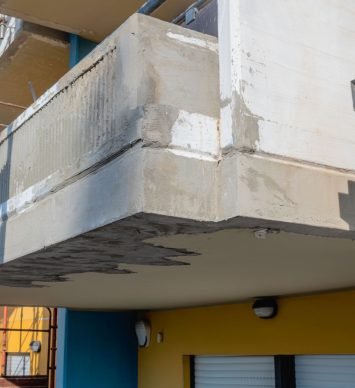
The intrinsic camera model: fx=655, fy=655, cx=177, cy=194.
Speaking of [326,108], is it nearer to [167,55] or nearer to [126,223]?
[167,55]

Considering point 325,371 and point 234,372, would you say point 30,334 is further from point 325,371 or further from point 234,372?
point 325,371

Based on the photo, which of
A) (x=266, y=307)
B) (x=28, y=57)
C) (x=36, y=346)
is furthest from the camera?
(x=36, y=346)

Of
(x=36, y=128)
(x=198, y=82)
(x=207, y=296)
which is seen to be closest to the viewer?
(x=198, y=82)

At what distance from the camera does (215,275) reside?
5.32 metres

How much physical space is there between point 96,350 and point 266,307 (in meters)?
3.16

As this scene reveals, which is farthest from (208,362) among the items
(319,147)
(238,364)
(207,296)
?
(319,147)

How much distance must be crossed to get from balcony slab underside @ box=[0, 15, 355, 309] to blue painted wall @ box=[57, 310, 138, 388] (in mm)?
4244

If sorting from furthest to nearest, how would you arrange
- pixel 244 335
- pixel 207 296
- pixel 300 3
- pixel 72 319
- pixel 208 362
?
pixel 72 319 < pixel 208 362 < pixel 244 335 < pixel 207 296 < pixel 300 3

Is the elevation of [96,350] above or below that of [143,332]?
below

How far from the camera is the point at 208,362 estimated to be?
336 inches

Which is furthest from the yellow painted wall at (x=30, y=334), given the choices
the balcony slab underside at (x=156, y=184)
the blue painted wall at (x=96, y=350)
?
the balcony slab underside at (x=156, y=184)

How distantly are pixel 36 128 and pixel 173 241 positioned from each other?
1637 mm

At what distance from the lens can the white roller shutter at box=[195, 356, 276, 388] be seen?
7.59m

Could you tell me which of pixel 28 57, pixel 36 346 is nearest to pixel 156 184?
pixel 28 57
